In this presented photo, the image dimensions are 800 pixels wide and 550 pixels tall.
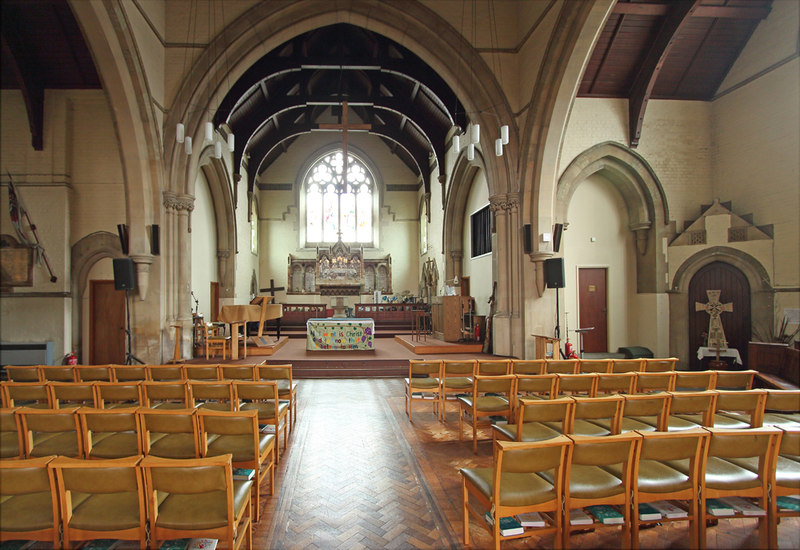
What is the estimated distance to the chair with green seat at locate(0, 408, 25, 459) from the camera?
2861mm

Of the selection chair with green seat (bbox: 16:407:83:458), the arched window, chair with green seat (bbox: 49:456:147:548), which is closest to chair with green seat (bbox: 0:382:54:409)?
chair with green seat (bbox: 16:407:83:458)

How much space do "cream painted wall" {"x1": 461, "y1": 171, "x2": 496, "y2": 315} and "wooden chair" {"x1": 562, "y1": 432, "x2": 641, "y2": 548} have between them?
8.61 meters

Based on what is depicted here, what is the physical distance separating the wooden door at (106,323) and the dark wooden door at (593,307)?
9.75 meters

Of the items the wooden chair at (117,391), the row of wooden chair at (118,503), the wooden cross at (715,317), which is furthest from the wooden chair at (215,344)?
the wooden cross at (715,317)

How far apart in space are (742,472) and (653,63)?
27.7ft

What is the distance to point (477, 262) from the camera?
12703 millimetres

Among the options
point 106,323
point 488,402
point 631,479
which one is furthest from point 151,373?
point 106,323

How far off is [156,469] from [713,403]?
3453mm

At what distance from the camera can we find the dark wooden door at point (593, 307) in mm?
10352

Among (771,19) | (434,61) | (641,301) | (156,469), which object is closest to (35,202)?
(434,61)

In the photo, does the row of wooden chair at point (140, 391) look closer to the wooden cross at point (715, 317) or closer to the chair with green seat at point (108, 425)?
the chair with green seat at point (108, 425)

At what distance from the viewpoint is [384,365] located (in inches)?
340

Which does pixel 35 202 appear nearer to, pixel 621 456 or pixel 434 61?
pixel 434 61

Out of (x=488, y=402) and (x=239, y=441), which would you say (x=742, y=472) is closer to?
(x=488, y=402)
